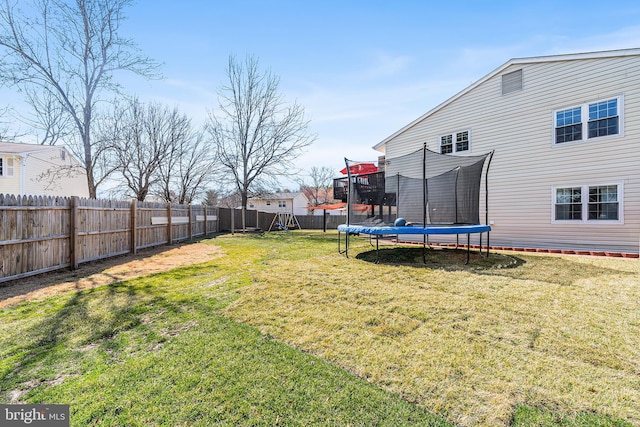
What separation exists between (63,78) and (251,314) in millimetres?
12877

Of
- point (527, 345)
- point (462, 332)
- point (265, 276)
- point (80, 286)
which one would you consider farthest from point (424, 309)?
point (80, 286)

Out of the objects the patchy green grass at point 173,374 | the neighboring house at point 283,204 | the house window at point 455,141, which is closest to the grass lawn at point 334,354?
the patchy green grass at point 173,374

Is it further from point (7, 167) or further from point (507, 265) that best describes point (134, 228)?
point (7, 167)

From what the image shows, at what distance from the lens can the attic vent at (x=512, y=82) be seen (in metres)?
8.45

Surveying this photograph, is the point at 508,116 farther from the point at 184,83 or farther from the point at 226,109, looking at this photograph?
the point at 226,109

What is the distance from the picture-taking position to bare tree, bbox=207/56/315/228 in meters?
18.0

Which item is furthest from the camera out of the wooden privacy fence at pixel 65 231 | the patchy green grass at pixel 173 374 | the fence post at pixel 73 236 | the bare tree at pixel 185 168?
the bare tree at pixel 185 168

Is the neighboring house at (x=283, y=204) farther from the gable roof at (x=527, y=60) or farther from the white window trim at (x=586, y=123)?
the white window trim at (x=586, y=123)

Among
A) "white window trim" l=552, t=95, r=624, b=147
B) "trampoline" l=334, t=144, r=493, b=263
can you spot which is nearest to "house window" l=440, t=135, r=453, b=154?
"trampoline" l=334, t=144, r=493, b=263

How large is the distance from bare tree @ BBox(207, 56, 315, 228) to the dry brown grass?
46.4 ft

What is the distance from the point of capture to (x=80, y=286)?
4.25 m

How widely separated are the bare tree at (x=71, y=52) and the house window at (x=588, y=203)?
14.5m

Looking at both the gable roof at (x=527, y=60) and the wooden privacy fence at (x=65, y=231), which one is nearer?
the wooden privacy fence at (x=65, y=231)

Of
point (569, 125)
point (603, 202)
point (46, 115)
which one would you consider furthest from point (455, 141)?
point (46, 115)
